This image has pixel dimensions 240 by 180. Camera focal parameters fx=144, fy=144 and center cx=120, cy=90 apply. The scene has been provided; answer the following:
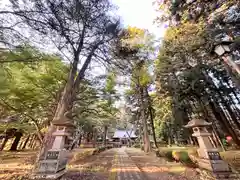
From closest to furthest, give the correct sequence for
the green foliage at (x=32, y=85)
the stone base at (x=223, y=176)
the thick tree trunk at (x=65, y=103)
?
the stone base at (x=223, y=176) < the thick tree trunk at (x=65, y=103) < the green foliage at (x=32, y=85)

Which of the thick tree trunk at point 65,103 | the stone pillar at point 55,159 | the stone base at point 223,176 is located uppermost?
the thick tree trunk at point 65,103

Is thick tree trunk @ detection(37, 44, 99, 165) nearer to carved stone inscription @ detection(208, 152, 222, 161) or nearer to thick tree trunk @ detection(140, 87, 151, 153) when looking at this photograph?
carved stone inscription @ detection(208, 152, 222, 161)

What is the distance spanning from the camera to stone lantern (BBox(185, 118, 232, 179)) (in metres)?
4.84

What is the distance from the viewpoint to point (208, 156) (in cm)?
516

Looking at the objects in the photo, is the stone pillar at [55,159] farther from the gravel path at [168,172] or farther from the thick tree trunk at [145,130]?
the thick tree trunk at [145,130]

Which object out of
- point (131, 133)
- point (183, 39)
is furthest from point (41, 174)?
point (131, 133)

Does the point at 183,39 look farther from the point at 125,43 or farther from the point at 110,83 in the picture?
the point at 110,83

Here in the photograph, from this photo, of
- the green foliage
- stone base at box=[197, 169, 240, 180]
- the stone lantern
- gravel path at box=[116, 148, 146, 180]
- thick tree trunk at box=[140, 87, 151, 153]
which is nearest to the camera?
stone base at box=[197, 169, 240, 180]

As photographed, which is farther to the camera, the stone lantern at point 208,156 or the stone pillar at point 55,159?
the stone lantern at point 208,156

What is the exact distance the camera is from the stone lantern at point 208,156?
4840 mm

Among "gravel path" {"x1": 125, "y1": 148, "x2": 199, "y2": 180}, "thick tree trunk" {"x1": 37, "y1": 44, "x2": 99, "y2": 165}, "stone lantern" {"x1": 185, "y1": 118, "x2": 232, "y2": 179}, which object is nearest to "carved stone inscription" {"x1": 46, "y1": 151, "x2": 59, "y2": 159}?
"thick tree trunk" {"x1": 37, "y1": 44, "x2": 99, "y2": 165}

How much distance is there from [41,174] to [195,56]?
9.97 meters

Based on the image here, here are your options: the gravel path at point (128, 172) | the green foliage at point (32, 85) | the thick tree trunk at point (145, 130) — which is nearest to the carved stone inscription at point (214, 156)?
the gravel path at point (128, 172)

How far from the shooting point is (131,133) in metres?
43.3
